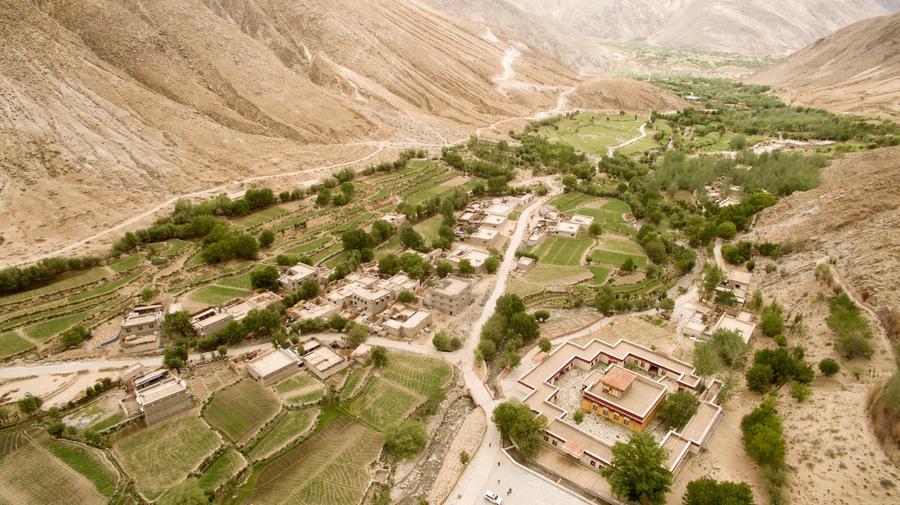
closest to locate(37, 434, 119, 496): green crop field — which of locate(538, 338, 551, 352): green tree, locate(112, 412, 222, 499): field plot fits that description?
locate(112, 412, 222, 499): field plot

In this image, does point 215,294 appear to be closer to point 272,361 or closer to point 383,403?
point 272,361

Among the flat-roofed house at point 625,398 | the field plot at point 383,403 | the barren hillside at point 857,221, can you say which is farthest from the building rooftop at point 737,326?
the field plot at point 383,403

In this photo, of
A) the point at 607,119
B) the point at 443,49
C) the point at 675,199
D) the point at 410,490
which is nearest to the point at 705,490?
the point at 410,490

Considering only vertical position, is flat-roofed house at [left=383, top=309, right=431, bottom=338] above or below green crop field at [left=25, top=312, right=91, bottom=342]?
above

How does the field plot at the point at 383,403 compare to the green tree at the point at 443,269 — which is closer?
the field plot at the point at 383,403

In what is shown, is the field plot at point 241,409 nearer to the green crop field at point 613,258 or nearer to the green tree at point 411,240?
the green tree at point 411,240

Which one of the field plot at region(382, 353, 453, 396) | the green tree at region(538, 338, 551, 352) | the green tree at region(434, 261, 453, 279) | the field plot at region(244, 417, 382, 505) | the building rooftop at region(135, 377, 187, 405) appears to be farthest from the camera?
the green tree at region(434, 261, 453, 279)

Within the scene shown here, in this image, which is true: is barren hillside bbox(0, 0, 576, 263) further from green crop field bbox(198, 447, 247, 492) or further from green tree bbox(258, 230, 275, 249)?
green crop field bbox(198, 447, 247, 492)

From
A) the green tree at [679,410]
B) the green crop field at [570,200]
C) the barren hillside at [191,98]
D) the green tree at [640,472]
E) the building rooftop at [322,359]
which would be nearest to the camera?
the green tree at [640,472]

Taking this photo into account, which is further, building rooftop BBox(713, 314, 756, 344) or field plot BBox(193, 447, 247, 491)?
building rooftop BBox(713, 314, 756, 344)
